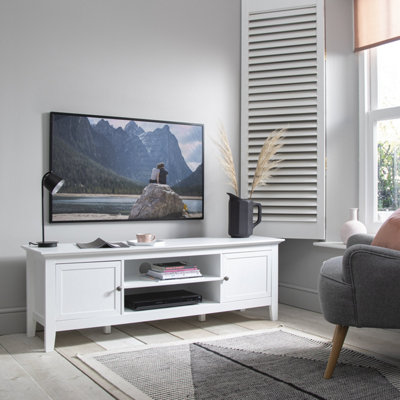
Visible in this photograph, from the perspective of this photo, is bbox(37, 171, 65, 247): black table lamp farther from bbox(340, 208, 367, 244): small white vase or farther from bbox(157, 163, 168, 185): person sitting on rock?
bbox(340, 208, 367, 244): small white vase

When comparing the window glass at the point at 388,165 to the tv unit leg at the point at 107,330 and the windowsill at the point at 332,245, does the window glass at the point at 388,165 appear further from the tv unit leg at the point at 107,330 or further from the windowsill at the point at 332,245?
the tv unit leg at the point at 107,330

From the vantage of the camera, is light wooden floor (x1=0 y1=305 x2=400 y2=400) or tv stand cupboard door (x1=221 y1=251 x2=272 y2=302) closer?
light wooden floor (x1=0 y1=305 x2=400 y2=400)

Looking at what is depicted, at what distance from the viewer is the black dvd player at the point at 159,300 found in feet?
10.2

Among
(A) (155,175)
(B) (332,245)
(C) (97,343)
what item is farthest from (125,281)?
(B) (332,245)

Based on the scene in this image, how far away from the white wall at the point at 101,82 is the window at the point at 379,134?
968 millimetres

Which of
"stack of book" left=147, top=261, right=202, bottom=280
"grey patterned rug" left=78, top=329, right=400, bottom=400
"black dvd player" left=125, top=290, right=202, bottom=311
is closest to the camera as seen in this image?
"grey patterned rug" left=78, top=329, right=400, bottom=400

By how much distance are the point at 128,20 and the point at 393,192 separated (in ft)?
7.08

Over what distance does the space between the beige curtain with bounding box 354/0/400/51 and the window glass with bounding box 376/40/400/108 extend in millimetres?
70

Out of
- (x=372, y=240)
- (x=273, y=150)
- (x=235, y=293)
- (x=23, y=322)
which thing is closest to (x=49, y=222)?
(x=23, y=322)

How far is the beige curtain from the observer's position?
345 centimetres

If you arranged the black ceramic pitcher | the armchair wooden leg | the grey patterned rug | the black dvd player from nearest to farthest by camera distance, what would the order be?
the grey patterned rug < the armchair wooden leg < the black dvd player < the black ceramic pitcher

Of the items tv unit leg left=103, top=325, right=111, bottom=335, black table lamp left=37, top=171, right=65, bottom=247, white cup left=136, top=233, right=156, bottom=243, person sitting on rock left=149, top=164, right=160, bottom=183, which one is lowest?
tv unit leg left=103, top=325, right=111, bottom=335

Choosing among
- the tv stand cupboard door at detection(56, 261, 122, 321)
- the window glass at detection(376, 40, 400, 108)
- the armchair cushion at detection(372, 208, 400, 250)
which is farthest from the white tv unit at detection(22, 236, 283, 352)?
the window glass at detection(376, 40, 400, 108)

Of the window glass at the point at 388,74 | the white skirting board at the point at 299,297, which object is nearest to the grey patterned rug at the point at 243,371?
the white skirting board at the point at 299,297
